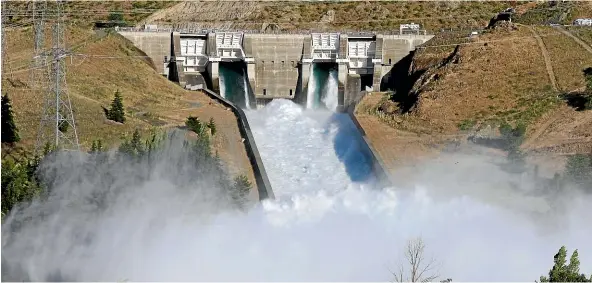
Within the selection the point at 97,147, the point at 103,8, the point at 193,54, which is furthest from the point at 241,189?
the point at 103,8

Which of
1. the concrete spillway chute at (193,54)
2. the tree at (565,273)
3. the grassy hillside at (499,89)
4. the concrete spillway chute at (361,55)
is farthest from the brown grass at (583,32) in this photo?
the tree at (565,273)

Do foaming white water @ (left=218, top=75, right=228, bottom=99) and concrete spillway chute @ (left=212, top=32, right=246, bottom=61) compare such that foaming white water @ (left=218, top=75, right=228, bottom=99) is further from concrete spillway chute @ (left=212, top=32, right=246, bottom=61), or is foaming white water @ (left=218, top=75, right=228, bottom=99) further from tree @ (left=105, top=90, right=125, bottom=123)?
tree @ (left=105, top=90, right=125, bottom=123)

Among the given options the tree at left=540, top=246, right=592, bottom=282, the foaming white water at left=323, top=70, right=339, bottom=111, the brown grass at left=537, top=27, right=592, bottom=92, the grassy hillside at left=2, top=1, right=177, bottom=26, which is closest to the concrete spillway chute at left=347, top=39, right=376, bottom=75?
the foaming white water at left=323, top=70, right=339, bottom=111

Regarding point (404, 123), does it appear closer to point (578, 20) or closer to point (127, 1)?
point (578, 20)

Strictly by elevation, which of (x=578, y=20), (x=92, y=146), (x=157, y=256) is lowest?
(x=157, y=256)

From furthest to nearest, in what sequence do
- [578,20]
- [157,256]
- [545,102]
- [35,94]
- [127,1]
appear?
[127,1]
[578,20]
[545,102]
[35,94]
[157,256]

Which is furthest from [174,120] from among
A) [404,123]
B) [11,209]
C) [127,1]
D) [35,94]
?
[127,1]

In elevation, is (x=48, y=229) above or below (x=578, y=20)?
below
